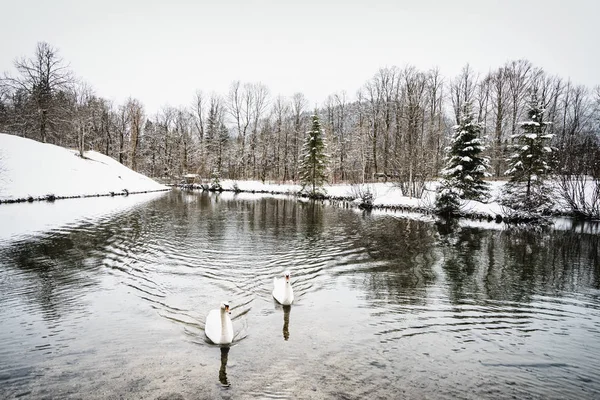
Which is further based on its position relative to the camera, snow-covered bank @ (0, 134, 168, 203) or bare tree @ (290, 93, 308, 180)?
bare tree @ (290, 93, 308, 180)

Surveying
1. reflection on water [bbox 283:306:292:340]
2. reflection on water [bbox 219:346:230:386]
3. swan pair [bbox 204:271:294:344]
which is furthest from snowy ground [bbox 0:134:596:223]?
reflection on water [bbox 219:346:230:386]

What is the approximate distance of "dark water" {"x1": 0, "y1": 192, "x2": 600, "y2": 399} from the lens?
15.8ft

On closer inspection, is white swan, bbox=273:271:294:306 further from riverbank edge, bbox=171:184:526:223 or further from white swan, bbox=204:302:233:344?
riverbank edge, bbox=171:184:526:223

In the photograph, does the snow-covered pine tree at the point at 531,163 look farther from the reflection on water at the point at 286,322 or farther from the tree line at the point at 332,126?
the reflection on water at the point at 286,322

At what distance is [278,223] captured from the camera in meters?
20.5

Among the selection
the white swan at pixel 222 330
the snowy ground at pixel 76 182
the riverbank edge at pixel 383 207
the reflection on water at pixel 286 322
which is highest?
the snowy ground at pixel 76 182

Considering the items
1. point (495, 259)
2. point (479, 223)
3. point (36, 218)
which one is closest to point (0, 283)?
point (36, 218)

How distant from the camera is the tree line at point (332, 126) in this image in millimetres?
33781

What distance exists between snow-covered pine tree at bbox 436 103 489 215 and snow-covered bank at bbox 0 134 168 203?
33.8 meters

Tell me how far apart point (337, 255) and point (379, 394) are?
27.2ft

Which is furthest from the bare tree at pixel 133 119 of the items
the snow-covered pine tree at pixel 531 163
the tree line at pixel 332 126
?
the snow-covered pine tree at pixel 531 163

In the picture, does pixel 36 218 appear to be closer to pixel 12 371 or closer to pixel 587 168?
pixel 12 371

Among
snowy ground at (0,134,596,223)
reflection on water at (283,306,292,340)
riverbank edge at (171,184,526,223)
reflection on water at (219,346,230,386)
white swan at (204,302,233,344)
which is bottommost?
reflection on water at (219,346,230,386)

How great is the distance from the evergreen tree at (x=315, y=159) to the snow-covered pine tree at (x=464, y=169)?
52.0 ft
